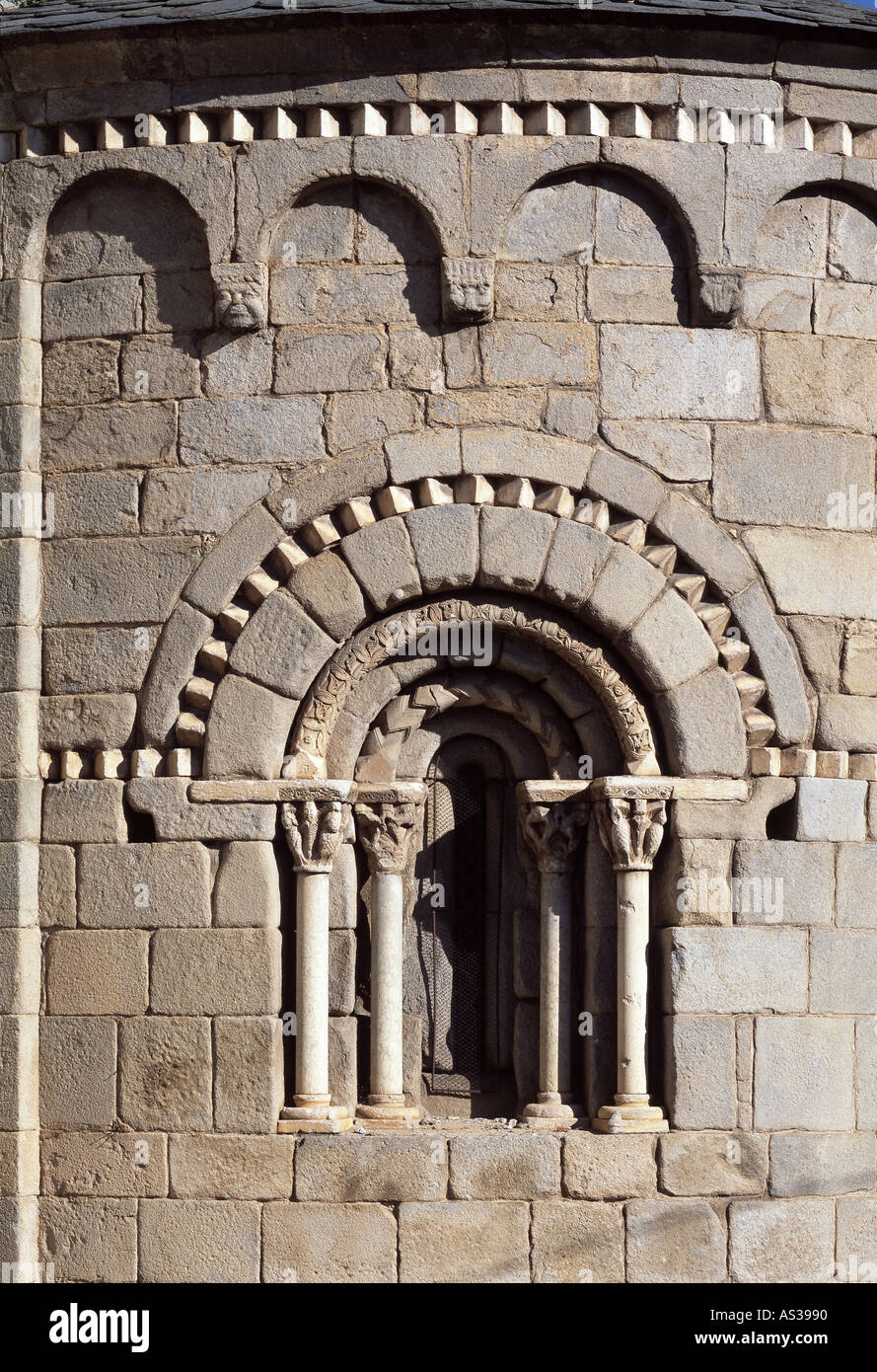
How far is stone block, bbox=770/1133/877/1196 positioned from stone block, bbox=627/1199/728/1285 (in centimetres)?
36

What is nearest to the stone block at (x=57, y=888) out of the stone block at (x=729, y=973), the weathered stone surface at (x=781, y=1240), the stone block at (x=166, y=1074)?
the stone block at (x=166, y=1074)

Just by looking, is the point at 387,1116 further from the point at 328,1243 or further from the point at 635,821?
the point at 635,821

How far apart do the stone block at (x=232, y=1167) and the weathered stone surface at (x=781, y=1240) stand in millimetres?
2110

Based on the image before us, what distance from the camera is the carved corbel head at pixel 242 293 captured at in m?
9.01

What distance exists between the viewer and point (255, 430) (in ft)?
29.7

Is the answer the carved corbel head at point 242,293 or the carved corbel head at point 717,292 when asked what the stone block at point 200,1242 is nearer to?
the carved corbel head at point 242,293

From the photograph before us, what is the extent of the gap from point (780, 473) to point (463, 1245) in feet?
13.1

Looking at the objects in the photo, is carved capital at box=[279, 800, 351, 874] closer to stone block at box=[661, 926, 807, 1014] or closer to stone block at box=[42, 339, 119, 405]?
stone block at box=[661, 926, 807, 1014]

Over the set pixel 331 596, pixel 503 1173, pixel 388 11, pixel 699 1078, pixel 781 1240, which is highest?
pixel 388 11

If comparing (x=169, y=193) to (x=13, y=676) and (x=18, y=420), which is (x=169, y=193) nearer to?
(x=18, y=420)

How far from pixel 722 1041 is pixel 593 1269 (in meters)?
1.21

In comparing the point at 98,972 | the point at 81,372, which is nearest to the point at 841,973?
the point at 98,972

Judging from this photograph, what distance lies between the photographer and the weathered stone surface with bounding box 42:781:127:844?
8922mm

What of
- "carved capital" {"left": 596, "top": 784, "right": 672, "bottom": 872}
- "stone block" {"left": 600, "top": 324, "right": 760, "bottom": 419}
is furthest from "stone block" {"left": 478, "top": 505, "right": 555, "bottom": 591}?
"carved capital" {"left": 596, "top": 784, "right": 672, "bottom": 872}
